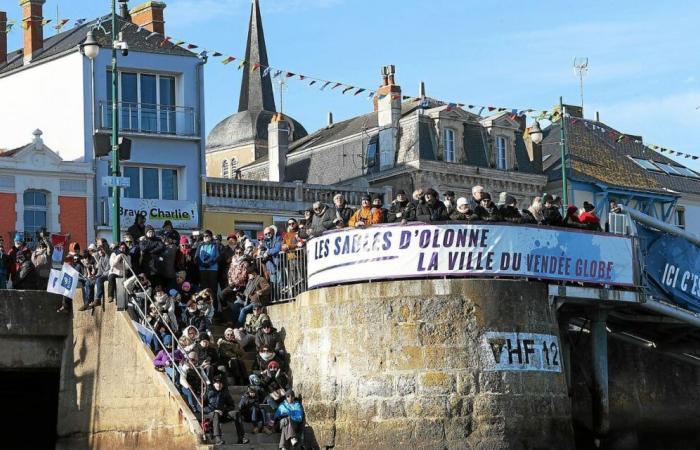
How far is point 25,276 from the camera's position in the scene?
102ft

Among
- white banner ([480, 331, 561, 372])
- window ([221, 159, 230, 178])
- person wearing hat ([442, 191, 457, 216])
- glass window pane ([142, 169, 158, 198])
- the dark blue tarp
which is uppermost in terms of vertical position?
window ([221, 159, 230, 178])

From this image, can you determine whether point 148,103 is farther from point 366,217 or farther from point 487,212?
point 487,212

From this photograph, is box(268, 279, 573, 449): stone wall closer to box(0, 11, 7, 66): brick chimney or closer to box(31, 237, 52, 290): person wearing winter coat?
box(31, 237, 52, 290): person wearing winter coat

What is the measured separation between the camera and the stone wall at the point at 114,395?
87.7 feet

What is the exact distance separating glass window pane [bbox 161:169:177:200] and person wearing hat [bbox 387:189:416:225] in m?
19.7

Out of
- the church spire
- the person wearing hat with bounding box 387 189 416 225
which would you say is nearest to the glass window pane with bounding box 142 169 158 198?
the person wearing hat with bounding box 387 189 416 225

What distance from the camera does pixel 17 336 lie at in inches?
1197

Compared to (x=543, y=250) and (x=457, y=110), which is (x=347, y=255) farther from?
(x=457, y=110)

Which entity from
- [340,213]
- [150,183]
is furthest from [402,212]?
[150,183]

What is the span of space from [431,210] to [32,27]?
2517 cm

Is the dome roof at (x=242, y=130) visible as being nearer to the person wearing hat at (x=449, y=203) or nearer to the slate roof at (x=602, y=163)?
the slate roof at (x=602, y=163)

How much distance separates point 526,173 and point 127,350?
1238 inches

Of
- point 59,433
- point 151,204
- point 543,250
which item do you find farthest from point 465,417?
point 151,204

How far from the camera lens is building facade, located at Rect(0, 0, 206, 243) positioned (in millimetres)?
44531
